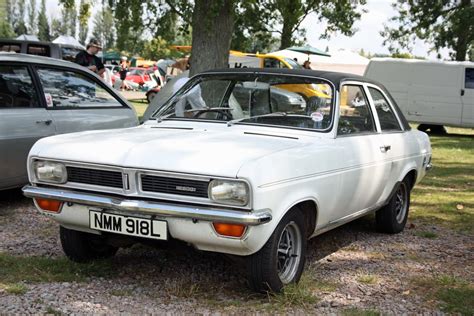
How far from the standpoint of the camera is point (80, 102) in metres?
6.57

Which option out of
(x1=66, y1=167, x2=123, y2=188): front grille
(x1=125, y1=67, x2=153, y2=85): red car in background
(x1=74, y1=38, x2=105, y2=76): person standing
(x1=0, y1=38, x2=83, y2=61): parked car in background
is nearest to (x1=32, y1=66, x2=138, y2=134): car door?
(x1=66, y1=167, x2=123, y2=188): front grille

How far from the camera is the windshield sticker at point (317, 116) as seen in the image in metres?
4.48

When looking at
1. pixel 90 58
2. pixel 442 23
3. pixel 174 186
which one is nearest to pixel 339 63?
pixel 442 23

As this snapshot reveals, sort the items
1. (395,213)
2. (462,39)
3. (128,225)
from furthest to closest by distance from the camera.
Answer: (462,39) → (395,213) → (128,225)

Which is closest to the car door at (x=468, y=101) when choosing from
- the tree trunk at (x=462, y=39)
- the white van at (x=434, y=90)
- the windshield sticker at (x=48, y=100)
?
the white van at (x=434, y=90)

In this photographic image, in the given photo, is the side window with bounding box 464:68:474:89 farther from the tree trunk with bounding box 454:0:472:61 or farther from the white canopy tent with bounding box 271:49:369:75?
the white canopy tent with bounding box 271:49:369:75

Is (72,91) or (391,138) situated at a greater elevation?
(72,91)

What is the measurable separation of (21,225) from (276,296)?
2858 mm

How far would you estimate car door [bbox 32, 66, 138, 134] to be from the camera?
20.4 feet

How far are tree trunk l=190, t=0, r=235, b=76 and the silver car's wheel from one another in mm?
5444

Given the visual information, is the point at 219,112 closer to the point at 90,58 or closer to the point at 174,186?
the point at 174,186

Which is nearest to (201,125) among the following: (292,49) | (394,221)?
(394,221)

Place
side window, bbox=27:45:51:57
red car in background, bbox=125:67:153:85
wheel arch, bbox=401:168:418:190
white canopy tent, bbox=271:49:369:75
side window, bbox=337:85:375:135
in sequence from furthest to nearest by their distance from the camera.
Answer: red car in background, bbox=125:67:153:85, white canopy tent, bbox=271:49:369:75, side window, bbox=27:45:51:57, wheel arch, bbox=401:168:418:190, side window, bbox=337:85:375:135

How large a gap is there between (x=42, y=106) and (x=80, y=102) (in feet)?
1.85
